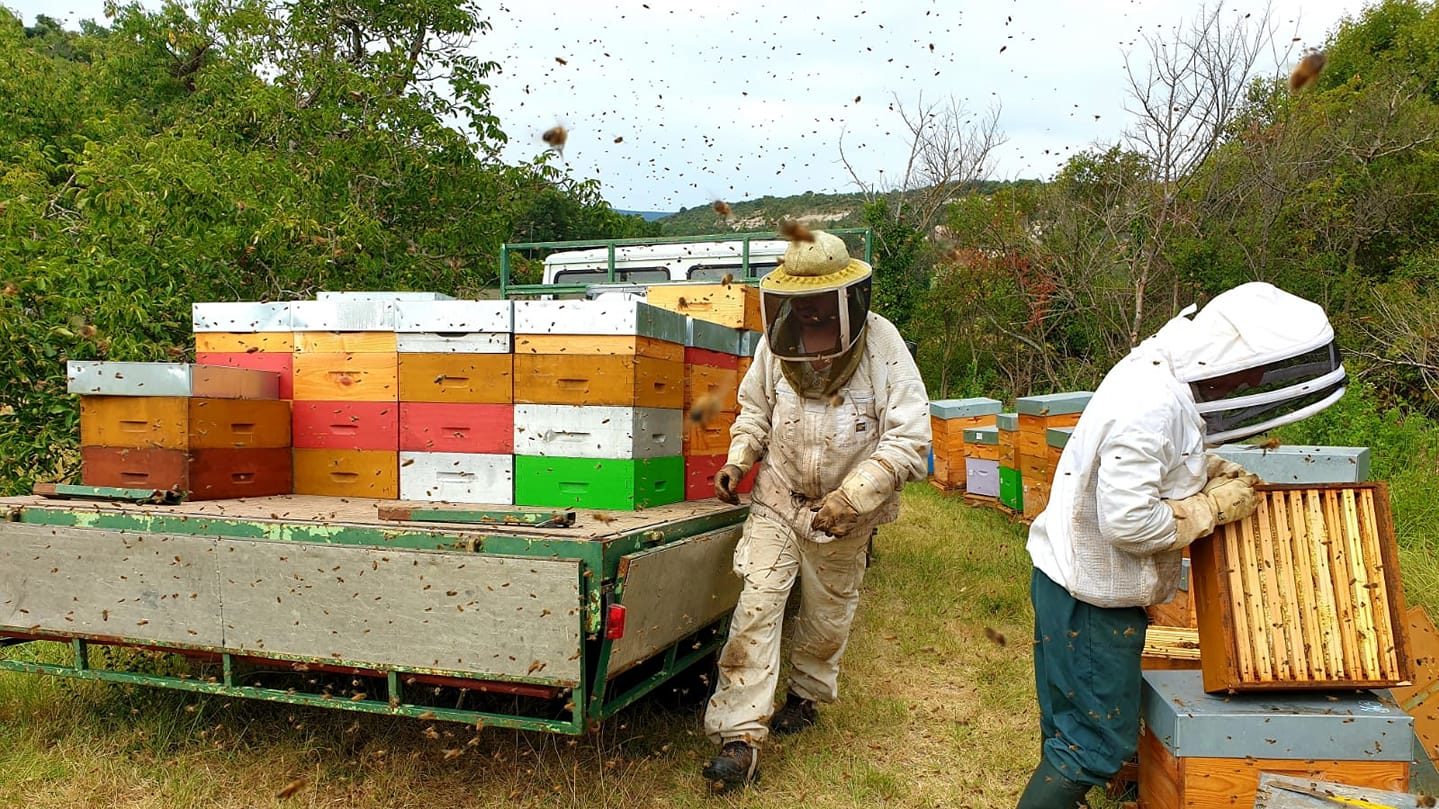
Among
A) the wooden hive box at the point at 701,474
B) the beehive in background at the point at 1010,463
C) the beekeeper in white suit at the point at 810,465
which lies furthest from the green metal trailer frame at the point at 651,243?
the beehive in background at the point at 1010,463

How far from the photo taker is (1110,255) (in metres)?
15.6

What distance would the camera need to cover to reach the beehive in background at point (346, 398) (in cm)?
367

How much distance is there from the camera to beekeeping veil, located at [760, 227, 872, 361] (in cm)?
343

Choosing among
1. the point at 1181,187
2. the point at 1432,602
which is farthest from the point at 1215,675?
the point at 1181,187

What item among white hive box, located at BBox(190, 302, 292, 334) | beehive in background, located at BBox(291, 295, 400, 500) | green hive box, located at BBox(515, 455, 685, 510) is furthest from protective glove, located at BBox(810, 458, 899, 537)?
white hive box, located at BBox(190, 302, 292, 334)

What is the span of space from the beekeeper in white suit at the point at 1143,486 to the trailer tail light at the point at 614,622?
1359mm

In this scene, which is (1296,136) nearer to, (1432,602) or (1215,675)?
(1432,602)

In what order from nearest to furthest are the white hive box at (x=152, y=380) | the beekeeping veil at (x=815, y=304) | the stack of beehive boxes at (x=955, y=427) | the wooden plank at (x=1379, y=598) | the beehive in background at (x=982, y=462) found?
1. the wooden plank at (x=1379, y=598)
2. the white hive box at (x=152, y=380)
3. the beekeeping veil at (x=815, y=304)
4. the beehive in background at (x=982, y=462)
5. the stack of beehive boxes at (x=955, y=427)

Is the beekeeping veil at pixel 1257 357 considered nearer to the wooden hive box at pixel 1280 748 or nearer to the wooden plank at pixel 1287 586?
the wooden plank at pixel 1287 586

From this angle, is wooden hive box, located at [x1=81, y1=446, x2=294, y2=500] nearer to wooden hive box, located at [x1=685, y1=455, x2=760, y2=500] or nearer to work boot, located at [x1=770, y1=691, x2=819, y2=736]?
wooden hive box, located at [x1=685, y1=455, x2=760, y2=500]

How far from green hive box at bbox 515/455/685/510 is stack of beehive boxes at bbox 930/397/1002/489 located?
701 cm

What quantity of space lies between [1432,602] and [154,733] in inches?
255

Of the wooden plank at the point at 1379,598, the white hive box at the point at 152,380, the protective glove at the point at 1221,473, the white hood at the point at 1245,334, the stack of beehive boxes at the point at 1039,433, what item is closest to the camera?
the white hood at the point at 1245,334

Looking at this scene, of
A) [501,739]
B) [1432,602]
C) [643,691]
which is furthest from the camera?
[1432,602]
